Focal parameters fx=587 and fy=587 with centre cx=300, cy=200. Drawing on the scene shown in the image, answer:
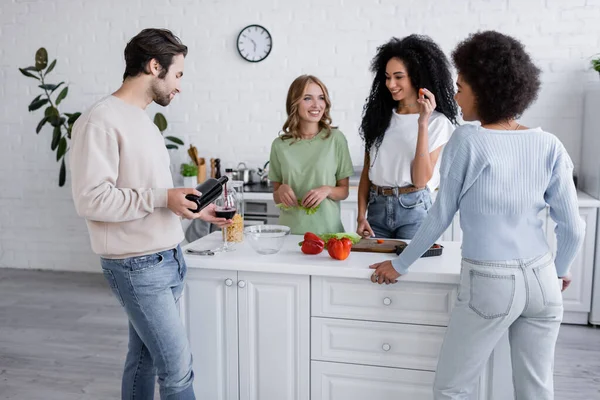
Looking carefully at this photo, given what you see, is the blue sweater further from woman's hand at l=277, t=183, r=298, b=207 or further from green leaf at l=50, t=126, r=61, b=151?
green leaf at l=50, t=126, r=61, b=151

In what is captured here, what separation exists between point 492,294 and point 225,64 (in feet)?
11.6

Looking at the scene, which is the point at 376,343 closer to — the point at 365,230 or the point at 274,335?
A: the point at 274,335

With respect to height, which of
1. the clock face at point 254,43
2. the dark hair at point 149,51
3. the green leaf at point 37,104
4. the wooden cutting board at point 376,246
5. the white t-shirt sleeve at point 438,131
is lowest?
the wooden cutting board at point 376,246

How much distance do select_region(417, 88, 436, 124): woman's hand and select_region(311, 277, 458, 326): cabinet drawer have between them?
68cm

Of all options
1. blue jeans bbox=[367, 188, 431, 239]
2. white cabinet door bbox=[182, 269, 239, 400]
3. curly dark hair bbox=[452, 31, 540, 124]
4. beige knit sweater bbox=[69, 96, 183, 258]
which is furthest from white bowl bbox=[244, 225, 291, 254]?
curly dark hair bbox=[452, 31, 540, 124]

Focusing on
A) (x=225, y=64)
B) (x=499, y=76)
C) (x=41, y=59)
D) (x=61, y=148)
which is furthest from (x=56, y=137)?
(x=499, y=76)

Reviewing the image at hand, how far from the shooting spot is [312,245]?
2211 millimetres

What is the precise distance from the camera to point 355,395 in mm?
2145

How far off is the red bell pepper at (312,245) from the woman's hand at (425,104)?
0.63 metres

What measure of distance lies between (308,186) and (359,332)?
83 cm

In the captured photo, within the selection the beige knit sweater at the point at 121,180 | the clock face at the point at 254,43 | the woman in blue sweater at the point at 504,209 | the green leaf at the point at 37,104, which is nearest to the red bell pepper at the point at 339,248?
the woman in blue sweater at the point at 504,209

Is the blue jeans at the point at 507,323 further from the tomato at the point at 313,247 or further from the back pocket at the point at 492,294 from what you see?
the tomato at the point at 313,247

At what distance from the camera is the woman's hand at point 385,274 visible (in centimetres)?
197

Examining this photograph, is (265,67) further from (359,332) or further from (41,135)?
(359,332)
